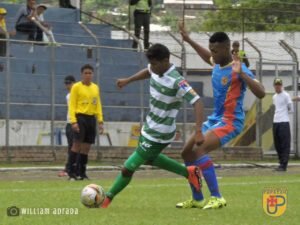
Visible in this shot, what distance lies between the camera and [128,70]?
29.1 meters

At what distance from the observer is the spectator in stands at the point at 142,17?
98.1 feet

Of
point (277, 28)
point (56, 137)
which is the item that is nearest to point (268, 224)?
point (56, 137)

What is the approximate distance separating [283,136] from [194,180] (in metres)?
11.9

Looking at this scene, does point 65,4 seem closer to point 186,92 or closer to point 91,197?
point 186,92

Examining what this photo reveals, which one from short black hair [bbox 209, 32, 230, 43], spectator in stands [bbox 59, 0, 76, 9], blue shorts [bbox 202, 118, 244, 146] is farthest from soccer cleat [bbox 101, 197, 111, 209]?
spectator in stands [bbox 59, 0, 76, 9]

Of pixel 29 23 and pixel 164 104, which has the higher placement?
pixel 164 104

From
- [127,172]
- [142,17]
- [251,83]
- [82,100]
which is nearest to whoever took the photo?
[251,83]

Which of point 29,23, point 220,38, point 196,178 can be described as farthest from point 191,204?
point 29,23

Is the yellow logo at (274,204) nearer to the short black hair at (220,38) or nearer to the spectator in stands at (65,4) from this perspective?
the short black hair at (220,38)

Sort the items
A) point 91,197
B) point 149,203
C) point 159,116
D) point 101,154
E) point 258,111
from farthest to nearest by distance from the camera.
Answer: point 258,111
point 101,154
point 149,203
point 159,116
point 91,197

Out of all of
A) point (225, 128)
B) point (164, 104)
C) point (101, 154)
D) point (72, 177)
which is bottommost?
point (101, 154)

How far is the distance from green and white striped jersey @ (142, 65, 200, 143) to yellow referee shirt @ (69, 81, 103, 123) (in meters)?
6.41

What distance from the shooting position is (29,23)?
28.0 meters

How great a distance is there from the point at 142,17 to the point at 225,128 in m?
17.5
